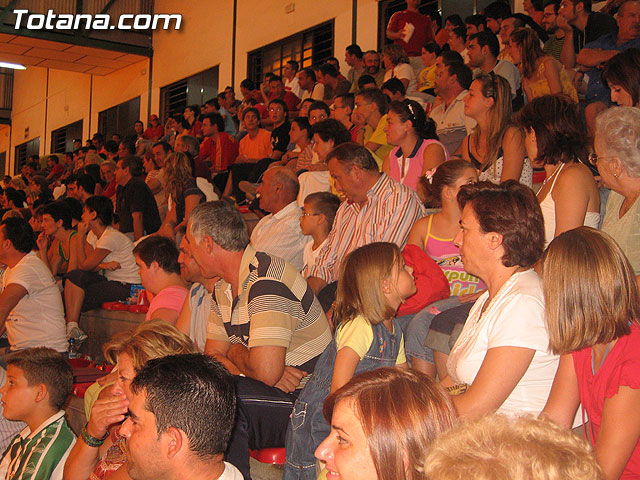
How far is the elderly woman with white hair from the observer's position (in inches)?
105

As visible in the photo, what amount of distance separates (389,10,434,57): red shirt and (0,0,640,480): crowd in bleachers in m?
2.55

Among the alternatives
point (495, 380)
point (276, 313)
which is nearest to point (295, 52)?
point (276, 313)

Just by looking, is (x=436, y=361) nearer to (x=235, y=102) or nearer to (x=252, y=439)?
(x=252, y=439)

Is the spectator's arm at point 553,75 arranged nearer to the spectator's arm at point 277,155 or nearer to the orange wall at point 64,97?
the spectator's arm at point 277,155

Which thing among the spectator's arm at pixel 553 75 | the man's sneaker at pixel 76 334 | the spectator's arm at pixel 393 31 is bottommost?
the man's sneaker at pixel 76 334

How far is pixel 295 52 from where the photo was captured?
1295cm

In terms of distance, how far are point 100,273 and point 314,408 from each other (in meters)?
4.70

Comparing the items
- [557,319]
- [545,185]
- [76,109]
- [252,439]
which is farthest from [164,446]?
[76,109]

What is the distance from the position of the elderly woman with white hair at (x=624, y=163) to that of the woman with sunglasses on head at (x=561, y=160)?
27 centimetres

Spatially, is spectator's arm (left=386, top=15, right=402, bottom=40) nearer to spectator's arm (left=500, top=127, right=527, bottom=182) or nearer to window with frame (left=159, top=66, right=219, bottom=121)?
spectator's arm (left=500, top=127, right=527, bottom=182)

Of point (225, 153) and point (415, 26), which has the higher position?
point (415, 26)

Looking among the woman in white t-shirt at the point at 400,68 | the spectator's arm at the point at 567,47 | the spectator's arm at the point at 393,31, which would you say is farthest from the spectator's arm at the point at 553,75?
the spectator's arm at the point at 393,31

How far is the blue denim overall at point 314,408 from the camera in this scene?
2.45 metres

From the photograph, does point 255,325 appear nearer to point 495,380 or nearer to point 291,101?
point 495,380
